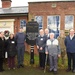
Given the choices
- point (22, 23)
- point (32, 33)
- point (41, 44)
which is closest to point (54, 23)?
point (22, 23)

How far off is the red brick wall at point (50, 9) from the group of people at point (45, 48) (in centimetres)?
887

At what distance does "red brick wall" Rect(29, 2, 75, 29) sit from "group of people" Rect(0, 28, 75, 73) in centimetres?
887

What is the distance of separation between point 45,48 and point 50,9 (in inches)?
392

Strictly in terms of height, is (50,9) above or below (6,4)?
below

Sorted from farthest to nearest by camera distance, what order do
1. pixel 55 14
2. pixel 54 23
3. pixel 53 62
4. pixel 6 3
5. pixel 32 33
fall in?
pixel 6 3 < pixel 54 23 < pixel 55 14 < pixel 32 33 < pixel 53 62

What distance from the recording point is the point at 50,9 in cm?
2170

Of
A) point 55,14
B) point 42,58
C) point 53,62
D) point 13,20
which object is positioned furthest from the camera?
point 13,20

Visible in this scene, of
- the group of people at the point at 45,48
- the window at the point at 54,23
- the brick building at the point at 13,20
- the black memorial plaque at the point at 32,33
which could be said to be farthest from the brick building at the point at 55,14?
the group of people at the point at 45,48

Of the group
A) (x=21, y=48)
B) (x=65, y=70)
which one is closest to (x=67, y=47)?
(x=65, y=70)

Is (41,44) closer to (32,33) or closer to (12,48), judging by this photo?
(32,33)

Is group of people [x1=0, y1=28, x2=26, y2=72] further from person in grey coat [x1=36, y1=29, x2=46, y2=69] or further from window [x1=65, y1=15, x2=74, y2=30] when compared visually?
window [x1=65, y1=15, x2=74, y2=30]

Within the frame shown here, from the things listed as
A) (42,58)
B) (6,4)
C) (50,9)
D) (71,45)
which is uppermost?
(6,4)

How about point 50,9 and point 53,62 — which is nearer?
point 53,62

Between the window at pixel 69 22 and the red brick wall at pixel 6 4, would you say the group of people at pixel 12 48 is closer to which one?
the window at pixel 69 22
